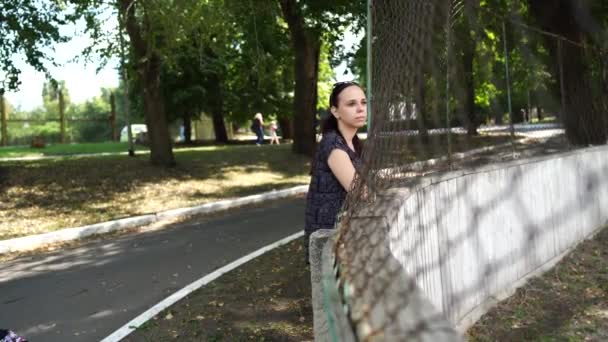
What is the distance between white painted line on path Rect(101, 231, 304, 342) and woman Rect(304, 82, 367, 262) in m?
2.05

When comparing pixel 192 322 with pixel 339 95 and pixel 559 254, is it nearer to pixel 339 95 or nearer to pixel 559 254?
pixel 339 95

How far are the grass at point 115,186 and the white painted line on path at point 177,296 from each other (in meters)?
4.41

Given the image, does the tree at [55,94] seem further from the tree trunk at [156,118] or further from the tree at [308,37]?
the tree at [308,37]

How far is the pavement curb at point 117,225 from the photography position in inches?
381

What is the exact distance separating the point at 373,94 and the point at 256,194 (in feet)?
35.0

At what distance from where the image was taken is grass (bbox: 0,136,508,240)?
465 inches

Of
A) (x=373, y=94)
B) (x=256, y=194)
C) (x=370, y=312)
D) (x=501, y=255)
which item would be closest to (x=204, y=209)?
(x=256, y=194)

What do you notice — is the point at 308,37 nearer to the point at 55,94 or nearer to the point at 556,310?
the point at 55,94

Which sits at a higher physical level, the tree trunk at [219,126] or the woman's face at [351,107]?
the tree trunk at [219,126]

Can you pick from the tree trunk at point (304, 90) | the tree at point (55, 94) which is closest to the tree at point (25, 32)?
the tree at point (55, 94)

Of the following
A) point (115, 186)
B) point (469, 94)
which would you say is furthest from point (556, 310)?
point (115, 186)

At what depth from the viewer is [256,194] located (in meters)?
14.9

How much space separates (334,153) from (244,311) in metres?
2.19

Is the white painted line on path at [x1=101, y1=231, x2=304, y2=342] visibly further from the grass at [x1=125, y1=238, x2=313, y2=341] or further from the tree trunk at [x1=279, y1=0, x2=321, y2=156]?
the tree trunk at [x1=279, y1=0, x2=321, y2=156]
